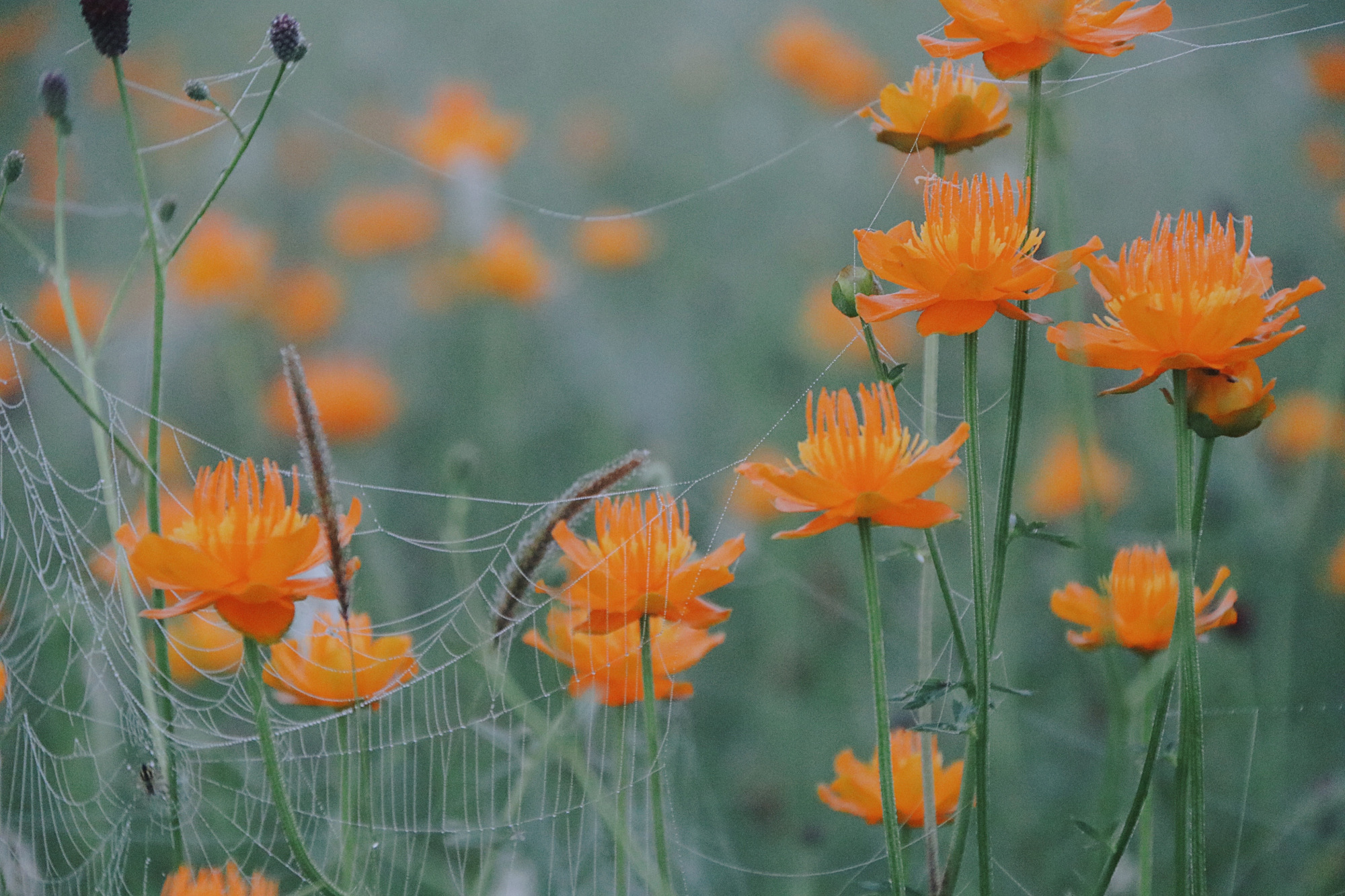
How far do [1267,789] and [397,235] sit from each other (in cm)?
263

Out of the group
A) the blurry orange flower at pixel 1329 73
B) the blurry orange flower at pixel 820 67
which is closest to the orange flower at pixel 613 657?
the blurry orange flower at pixel 1329 73

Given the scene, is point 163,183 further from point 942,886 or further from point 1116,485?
Answer: point 942,886

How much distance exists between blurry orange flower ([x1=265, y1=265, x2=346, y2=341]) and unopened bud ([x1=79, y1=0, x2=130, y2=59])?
2.10 meters

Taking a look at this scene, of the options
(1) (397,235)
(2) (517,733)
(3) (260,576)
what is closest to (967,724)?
(3) (260,576)

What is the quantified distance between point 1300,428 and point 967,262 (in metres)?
2.00

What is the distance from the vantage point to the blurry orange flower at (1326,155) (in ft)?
9.85

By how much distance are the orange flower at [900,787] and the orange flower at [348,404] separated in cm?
181

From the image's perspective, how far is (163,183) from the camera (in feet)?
12.3

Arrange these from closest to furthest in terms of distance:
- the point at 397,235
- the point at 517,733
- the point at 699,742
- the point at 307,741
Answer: the point at 517,733
the point at 307,741
the point at 699,742
the point at 397,235

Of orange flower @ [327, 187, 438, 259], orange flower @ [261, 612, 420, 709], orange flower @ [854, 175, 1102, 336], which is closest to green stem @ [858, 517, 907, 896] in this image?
orange flower @ [854, 175, 1102, 336]

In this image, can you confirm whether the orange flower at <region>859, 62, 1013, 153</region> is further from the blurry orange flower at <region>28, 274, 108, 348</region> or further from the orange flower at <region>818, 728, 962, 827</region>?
the blurry orange flower at <region>28, 274, 108, 348</region>

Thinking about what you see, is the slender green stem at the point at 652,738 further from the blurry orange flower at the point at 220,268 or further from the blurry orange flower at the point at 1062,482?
the blurry orange flower at the point at 220,268

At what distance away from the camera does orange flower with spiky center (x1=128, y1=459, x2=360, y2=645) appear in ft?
2.30

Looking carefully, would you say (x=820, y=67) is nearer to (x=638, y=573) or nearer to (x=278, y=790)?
(x=638, y=573)
